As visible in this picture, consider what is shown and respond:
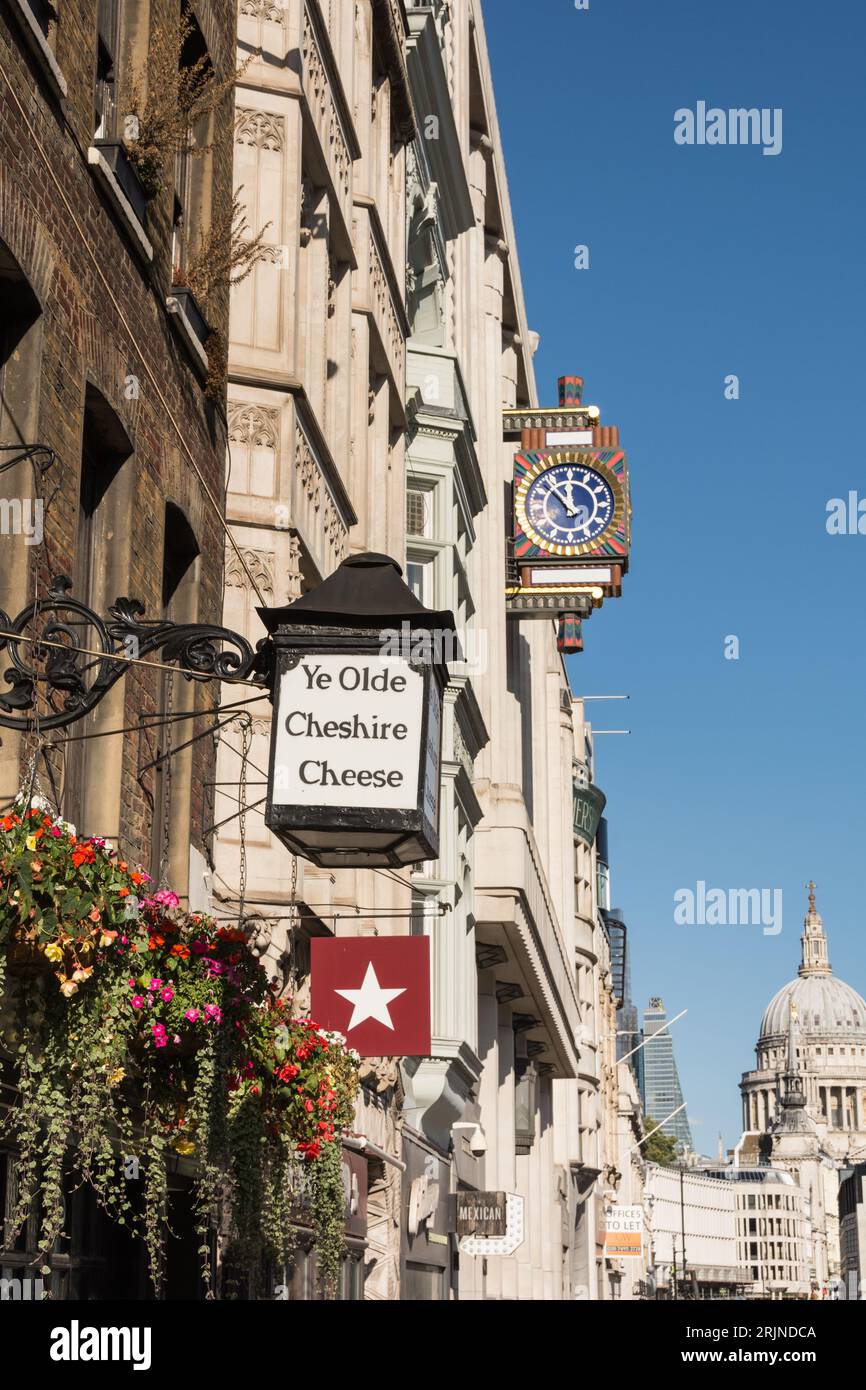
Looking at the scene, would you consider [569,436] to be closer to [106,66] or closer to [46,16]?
[106,66]

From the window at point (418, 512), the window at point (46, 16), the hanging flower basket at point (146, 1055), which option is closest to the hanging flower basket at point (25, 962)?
the hanging flower basket at point (146, 1055)

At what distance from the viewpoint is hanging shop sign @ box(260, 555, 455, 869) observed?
866cm

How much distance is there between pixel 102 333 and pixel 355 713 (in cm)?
430

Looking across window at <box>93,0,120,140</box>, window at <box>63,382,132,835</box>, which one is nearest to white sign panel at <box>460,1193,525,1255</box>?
window at <box>63,382,132,835</box>

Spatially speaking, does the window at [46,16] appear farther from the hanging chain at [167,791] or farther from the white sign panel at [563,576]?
the white sign panel at [563,576]

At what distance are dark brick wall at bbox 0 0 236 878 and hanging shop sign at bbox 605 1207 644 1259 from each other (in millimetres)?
65928

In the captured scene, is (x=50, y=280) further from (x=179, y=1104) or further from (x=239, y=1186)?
(x=239, y=1186)

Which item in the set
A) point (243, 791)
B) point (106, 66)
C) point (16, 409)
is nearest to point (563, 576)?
point (243, 791)

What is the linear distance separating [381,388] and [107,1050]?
18.3m

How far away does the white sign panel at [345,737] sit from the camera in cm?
867

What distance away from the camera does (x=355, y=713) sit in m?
8.81

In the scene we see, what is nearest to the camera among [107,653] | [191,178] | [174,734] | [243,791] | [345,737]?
[107,653]

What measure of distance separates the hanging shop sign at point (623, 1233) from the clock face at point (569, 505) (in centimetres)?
3903

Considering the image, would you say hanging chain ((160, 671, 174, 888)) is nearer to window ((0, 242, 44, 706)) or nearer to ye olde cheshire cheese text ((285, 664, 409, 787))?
window ((0, 242, 44, 706))
